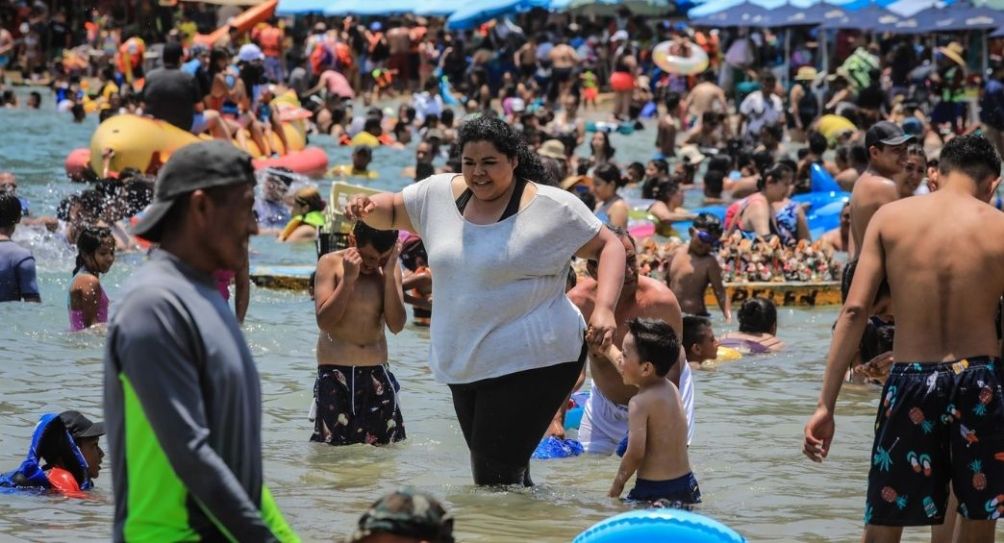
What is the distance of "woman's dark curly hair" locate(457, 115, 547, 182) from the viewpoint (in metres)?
5.84

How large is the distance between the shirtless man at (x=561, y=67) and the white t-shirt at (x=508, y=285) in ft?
88.5

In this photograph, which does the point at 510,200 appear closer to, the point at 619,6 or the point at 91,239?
the point at 91,239

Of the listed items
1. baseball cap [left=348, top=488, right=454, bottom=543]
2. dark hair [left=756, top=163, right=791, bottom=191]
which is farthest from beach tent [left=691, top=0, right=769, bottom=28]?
baseball cap [left=348, top=488, right=454, bottom=543]

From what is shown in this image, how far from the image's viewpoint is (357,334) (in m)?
7.43

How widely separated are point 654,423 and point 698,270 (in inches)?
222

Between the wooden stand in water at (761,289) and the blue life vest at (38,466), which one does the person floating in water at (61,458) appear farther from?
the wooden stand in water at (761,289)

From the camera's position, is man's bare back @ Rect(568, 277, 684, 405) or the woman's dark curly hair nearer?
the woman's dark curly hair

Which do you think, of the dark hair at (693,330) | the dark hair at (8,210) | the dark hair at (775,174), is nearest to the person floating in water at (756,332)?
the dark hair at (693,330)

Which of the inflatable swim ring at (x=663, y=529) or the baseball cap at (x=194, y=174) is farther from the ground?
the baseball cap at (x=194, y=174)

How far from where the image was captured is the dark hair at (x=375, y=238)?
23.7 feet

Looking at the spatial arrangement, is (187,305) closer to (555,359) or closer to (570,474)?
(555,359)

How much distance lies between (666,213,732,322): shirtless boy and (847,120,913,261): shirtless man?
12.1 ft

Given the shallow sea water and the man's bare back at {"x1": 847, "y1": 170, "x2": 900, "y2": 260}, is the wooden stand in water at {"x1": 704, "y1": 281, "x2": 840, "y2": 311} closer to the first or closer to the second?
the shallow sea water

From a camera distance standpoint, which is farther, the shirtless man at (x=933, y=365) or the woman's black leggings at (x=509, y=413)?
the woman's black leggings at (x=509, y=413)
